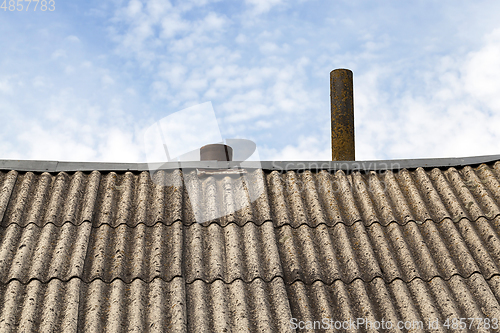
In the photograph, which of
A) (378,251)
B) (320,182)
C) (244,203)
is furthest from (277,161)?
(378,251)

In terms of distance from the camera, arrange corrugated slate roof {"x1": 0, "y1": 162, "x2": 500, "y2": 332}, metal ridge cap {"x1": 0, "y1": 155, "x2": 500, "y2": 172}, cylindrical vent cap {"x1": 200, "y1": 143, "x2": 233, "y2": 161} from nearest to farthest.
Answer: corrugated slate roof {"x1": 0, "y1": 162, "x2": 500, "y2": 332}, metal ridge cap {"x1": 0, "y1": 155, "x2": 500, "y2": 172}, cylindrical vent cap {"x1": 200, "y1": 143, "x2": 233, "y2": 161}

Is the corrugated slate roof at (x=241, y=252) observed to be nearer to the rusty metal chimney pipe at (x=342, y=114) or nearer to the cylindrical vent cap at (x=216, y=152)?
the cylindrical vent cap at (x=216, y=152)

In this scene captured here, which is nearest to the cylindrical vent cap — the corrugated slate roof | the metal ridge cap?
the metal ridge cap

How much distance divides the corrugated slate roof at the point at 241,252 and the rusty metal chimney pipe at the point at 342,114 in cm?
125

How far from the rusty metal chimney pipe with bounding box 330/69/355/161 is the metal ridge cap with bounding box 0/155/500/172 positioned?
96 cm

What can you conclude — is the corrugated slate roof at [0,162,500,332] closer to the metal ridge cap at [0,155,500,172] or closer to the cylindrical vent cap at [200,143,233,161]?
the metal ridge cap at [0,155,500,172]

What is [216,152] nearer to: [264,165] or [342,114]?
[264,165]

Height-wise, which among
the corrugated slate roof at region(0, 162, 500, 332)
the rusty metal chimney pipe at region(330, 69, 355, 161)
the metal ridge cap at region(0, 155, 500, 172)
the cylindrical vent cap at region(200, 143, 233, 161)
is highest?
the rusty metal chimney pipe at region(330, 69, 355, 161)

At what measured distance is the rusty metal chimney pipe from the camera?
518 cm

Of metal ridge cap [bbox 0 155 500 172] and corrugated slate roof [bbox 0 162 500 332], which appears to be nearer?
corrugated slate roof [bbox 0 162 500 332]

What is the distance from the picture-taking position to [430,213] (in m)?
3.53

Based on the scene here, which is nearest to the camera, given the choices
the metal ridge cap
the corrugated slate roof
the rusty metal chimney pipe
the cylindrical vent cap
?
the corrugated slate roof

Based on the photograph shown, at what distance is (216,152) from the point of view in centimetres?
441

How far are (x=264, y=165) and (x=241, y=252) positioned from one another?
1.21 meters
